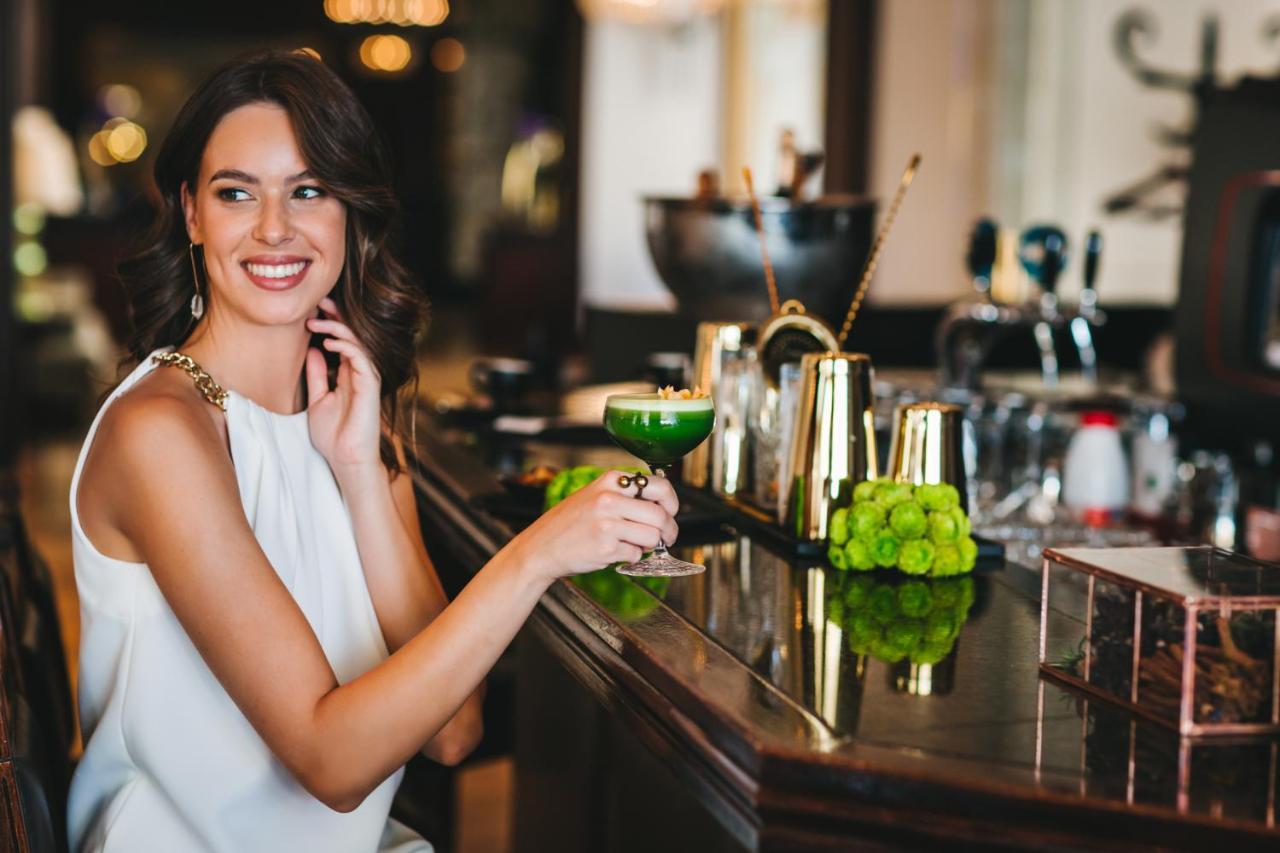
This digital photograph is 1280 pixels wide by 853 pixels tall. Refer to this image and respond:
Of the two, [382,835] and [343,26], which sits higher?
[343,26]

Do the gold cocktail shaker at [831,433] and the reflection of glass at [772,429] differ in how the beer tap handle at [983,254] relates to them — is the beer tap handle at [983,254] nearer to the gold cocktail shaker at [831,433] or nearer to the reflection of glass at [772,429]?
the reflection of glass at [772,429]

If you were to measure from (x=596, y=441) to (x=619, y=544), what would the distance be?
4.89 ft

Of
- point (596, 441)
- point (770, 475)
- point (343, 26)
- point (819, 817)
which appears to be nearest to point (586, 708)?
point (596, 441)

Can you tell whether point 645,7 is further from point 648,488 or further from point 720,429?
point 648,488

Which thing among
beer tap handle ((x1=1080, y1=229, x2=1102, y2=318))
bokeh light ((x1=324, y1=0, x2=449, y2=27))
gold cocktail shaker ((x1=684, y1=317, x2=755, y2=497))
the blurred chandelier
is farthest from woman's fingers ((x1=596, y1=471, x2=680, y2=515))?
bokeh light ((x1=324, y1=0, x2=449, y2=27))

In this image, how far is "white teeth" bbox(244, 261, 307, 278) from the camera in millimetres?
1826

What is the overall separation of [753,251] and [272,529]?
58.1 inches

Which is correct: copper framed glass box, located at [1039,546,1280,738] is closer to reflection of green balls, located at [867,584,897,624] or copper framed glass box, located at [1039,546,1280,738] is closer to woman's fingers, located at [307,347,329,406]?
reflection of green balls, located at [867,584,897,624]

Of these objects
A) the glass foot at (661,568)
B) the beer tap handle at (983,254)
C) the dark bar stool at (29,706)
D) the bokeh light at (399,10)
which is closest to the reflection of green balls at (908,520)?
the glass foot at (661,568)

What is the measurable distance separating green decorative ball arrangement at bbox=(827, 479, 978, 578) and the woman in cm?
43

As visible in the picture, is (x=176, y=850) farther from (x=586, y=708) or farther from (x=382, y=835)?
(x=586, y=708)

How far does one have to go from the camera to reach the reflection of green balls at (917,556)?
184cm

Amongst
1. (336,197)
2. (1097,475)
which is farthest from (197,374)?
(1097,475)

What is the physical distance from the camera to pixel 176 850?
66.5 inches
